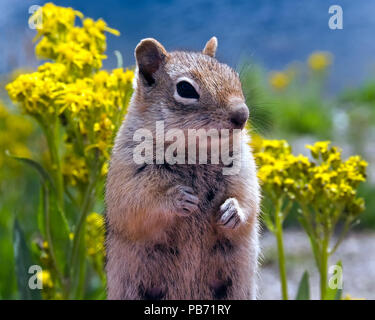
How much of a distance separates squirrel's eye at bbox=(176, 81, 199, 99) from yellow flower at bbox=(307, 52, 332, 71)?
5232mm

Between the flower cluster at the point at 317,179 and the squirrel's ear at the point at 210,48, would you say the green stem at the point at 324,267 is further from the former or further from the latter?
the squirrel's ear at the point at 210,48

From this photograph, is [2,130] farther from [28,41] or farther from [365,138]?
[365,138]

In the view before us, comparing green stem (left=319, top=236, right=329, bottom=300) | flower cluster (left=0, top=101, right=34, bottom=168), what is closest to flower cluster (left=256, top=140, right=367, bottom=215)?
green stem (left=319, top=236, right=329, bottom=300)

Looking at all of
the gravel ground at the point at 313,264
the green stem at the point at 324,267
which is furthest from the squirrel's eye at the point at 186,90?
the gravel ground at the point at 313,264

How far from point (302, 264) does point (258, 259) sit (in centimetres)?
245

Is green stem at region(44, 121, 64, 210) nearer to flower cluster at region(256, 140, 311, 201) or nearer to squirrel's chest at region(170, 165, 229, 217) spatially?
squirrel's chest at region(170, 165, 229, 217)

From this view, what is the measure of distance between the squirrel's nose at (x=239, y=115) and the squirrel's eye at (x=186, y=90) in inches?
4.8

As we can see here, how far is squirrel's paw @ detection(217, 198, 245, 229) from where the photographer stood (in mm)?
1468

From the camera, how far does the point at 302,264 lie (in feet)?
13.5

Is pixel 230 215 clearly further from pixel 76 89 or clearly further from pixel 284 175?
pixel 76 89

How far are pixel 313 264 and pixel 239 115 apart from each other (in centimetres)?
298

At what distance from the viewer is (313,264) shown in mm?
4152

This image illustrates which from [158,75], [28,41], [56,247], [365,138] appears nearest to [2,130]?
[28,41]

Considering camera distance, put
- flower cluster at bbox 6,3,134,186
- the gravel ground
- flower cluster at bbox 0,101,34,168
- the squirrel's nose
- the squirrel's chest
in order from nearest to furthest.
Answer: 1. the squirrel's nose
2. the squirrel's chest
3. flower cluster at bbox 6,3,134,186
4. the gravel ground
5. flower cluster at bbox 0,101,34,168
